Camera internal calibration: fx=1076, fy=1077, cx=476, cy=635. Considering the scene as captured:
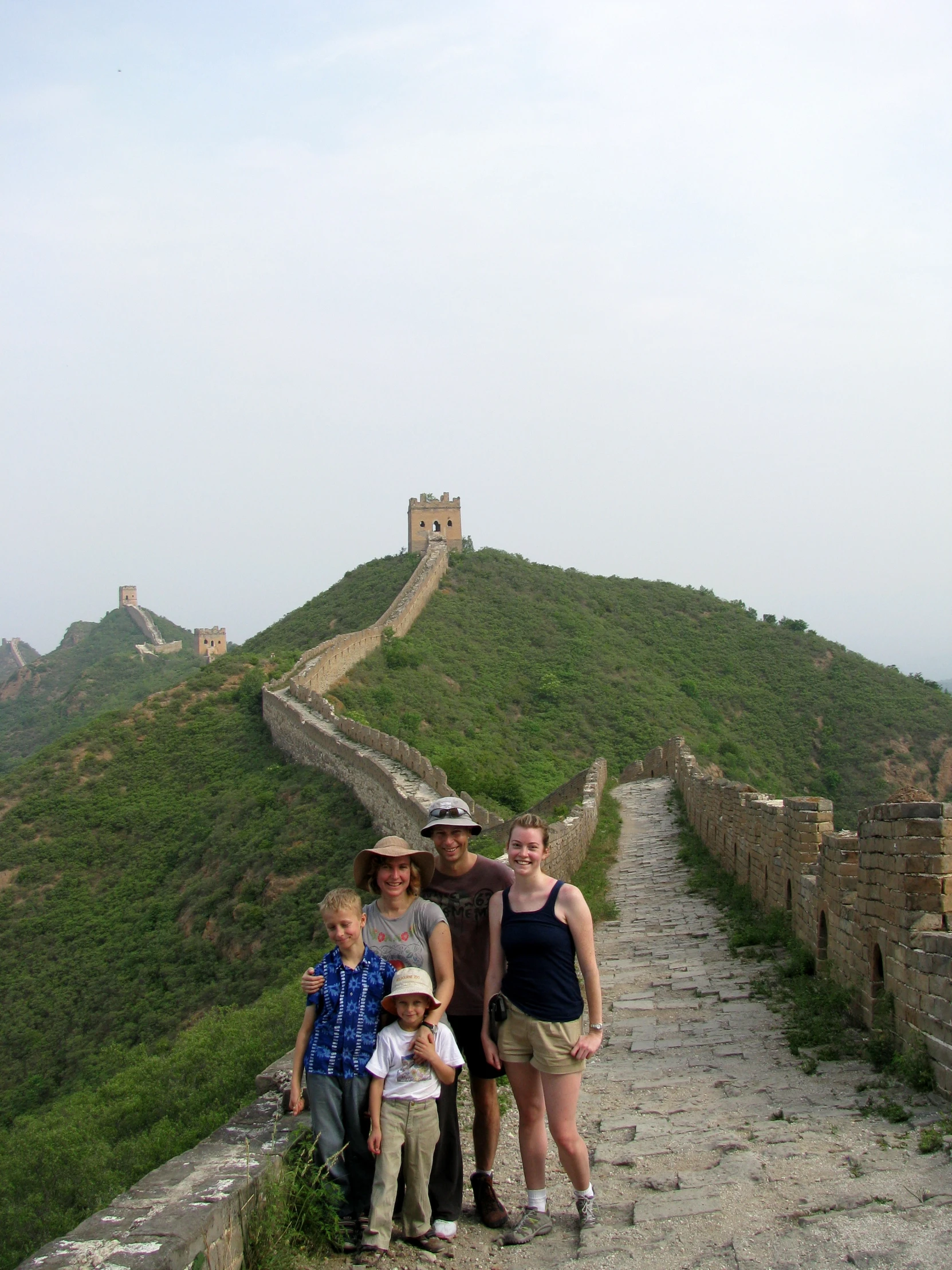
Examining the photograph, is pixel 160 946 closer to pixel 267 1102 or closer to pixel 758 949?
pixel 758 949

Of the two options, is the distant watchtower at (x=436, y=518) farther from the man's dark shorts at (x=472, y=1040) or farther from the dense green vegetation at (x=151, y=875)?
the man's dark shorts at (x=472, y=1040)

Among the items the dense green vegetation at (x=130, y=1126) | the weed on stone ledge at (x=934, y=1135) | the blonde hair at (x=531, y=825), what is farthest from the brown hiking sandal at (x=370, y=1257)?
the dense green vegetation at (x=130, y=1126)

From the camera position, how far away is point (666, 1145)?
17.4 ft

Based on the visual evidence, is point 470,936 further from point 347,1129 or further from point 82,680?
point 82,680

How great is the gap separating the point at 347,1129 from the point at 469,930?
3.19 ft

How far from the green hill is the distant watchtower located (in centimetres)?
2216

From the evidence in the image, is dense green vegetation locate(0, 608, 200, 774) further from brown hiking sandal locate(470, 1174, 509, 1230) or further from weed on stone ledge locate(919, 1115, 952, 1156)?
weed on stone ledge locate(919, 1115, 952, 1156)

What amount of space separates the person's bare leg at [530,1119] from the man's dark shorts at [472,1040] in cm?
19

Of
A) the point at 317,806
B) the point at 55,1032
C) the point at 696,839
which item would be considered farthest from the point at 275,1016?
the point at 317,806

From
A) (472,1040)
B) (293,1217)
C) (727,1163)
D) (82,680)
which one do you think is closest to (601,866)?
(727,1163)

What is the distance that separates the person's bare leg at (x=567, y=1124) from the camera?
441 cm

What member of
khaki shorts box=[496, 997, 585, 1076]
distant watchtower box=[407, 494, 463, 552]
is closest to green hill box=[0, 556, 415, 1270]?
khaki shorts box=[496, 997, 585, 1076]

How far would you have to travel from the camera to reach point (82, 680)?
8356 centimetres

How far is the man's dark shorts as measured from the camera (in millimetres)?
4824
